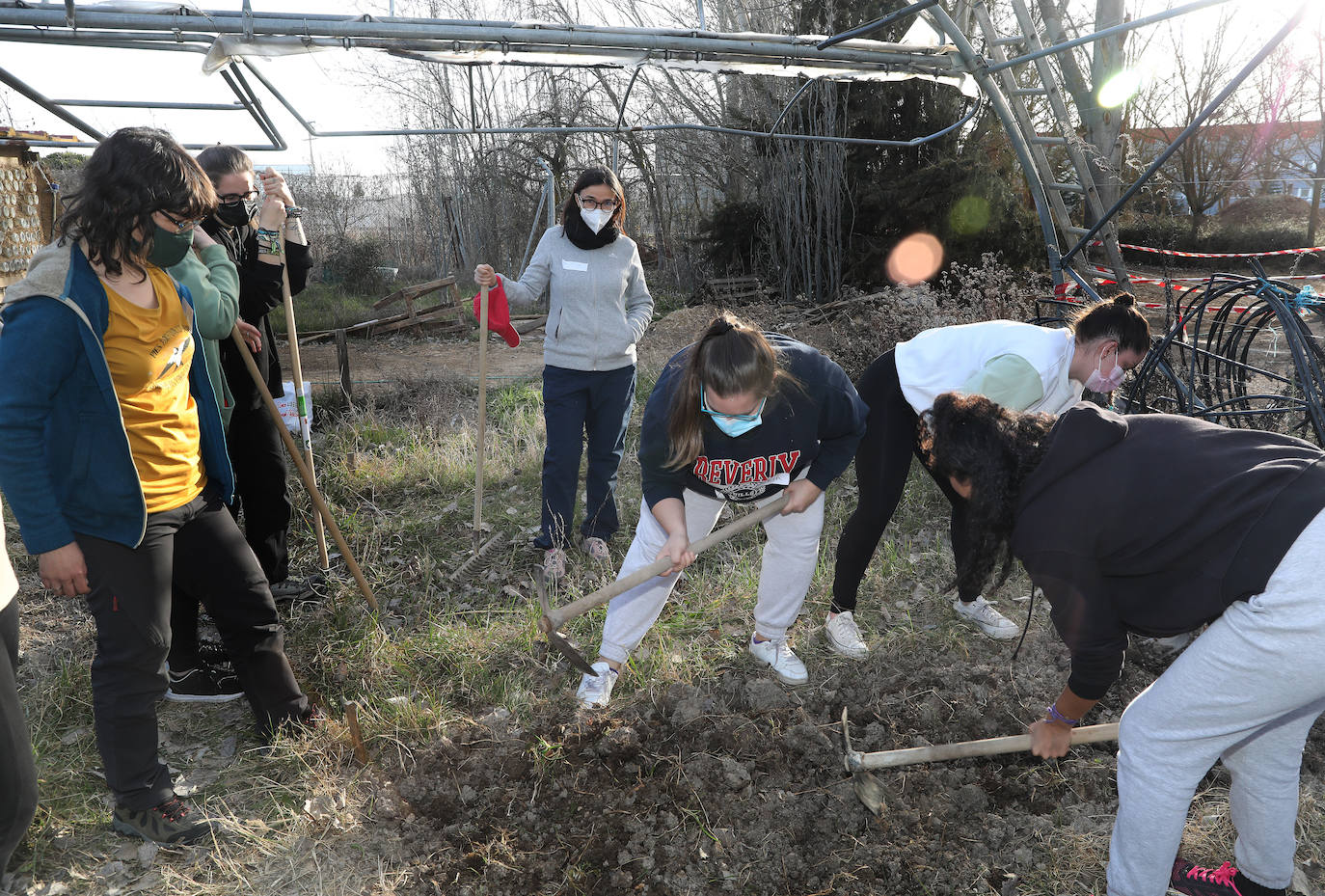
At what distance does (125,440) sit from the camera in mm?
2135

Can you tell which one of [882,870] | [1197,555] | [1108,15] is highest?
[1108,15]

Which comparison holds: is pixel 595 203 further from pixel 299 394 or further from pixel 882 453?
pixel 882 453

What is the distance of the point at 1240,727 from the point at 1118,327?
1.48 metres

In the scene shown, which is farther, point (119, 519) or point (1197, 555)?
point (119, 519)

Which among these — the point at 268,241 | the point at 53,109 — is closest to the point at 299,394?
the point at 268,241

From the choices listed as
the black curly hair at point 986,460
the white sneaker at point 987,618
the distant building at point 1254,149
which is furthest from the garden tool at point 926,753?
the distant building at point 1254,149

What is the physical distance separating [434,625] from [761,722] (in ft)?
4.77

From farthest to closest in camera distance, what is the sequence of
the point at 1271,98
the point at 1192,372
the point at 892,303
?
the point at 1271,98, the point at 892,303, the point at 1192,372

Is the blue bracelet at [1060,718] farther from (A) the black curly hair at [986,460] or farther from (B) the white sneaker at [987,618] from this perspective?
(B) the white sneaker at [987,618]

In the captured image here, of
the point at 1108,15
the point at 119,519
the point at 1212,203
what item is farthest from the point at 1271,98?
the point at 119,519

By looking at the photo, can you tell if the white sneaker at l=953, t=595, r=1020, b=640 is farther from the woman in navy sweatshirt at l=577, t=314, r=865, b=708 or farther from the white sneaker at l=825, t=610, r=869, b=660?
the woman in navy sweatshirt at l=577, t=314, r=865, b=708

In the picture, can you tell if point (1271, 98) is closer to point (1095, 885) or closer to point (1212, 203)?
point (1212, 203)

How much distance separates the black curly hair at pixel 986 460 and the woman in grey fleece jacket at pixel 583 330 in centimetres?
230

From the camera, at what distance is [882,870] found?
7.52ft
